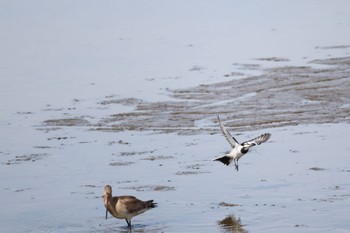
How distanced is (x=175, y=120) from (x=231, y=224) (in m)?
6.50

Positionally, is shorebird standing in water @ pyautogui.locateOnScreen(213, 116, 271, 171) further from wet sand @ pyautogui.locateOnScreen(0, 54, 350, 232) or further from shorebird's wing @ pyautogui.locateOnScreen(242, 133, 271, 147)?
wet sand @ pyautogui.locateOnScreen(0, 54, 350, 232)

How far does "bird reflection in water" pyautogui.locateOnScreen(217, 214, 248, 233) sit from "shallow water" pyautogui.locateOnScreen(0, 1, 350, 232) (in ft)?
0.15

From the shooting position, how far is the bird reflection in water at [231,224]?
11953 mm

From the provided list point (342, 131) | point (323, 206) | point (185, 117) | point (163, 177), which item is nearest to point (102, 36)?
point (185, 117)

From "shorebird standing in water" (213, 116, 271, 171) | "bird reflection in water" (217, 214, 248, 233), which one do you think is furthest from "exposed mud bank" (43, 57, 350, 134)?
"bird reflection in water" (217, 214, 248, 233)

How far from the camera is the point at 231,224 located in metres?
12.2

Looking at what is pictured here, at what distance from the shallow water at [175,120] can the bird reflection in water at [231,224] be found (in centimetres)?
4

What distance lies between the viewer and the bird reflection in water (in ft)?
39.2

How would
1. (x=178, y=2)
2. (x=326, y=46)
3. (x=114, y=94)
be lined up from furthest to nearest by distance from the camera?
(x=178, y=2), (x=326, y=46), (x=114, y=94)

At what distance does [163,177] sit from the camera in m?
14.6

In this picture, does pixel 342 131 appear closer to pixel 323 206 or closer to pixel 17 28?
pixel 323 206

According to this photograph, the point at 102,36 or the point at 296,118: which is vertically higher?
the point at 102,36

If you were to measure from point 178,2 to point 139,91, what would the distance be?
55.5 feet

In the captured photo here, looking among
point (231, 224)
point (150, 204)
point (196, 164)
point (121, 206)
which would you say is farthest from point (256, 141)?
point (121, 206)
